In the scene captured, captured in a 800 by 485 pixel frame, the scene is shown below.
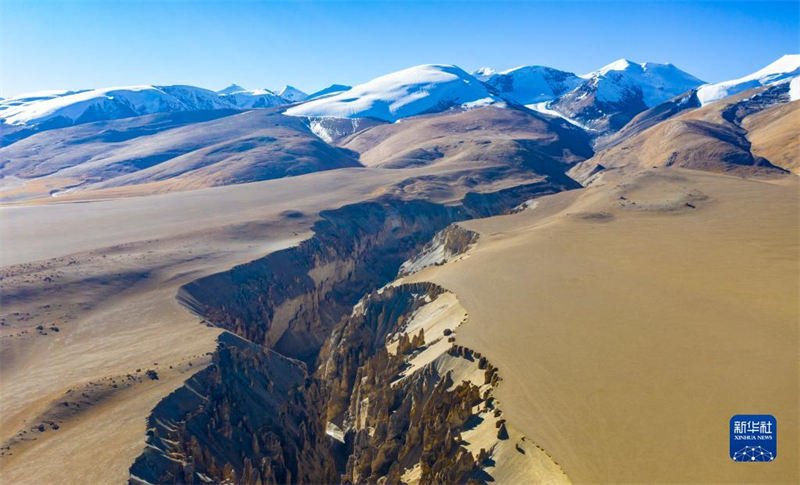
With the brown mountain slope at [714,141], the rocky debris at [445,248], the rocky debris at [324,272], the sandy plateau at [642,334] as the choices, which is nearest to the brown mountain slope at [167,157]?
the rocky debris at [324,272]

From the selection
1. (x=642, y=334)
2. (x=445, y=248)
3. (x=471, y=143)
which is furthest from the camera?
(x=471, y=143)

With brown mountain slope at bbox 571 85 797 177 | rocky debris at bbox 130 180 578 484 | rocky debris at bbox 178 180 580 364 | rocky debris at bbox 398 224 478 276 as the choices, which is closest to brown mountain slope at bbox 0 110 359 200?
rocky debris at bbox 178 180 580 364

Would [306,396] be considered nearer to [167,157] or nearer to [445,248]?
[445,248]

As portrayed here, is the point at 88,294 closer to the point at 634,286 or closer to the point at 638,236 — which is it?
the point at 634,286

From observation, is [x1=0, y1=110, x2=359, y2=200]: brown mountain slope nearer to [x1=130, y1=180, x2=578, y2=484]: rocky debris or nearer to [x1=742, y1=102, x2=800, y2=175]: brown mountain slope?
[x1=130, y1=180, x2=578, y2=484]: rocky debris

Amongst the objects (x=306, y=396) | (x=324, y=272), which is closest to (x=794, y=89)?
(x=324, y=272)

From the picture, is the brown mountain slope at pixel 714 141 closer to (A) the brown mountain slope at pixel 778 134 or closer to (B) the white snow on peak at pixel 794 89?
(A) the brown mountain slope at pixel 778 134
